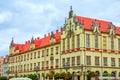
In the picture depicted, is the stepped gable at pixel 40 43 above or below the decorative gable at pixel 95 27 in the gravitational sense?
below

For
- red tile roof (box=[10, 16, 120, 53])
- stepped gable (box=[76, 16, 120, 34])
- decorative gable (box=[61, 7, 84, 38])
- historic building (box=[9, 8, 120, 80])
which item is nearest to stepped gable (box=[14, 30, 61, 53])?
red tile roof (box=[10, 16, 120, 53])

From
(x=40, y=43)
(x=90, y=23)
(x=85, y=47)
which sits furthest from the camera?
(x=40, y=43)

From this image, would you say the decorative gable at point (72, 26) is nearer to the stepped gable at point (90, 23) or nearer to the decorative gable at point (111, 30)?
the stepped gable at point (90, 23)

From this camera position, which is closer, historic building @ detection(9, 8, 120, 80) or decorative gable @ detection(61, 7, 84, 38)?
historic building @ detection(9, 8, 120, 80)

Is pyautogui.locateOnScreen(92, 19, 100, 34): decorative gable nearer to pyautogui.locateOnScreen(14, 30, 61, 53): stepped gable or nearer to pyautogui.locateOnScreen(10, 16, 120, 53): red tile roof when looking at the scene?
pyautogui.locateOnScreen(10, 16, 120, 53): red tile roof

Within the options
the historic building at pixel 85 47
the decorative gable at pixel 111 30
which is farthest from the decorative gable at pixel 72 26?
the decorative gable at pixel 111 30

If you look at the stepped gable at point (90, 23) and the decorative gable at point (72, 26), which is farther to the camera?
the stepped gable at point (90, 23)

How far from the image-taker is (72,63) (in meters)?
63.0

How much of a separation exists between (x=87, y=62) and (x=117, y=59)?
918 cm

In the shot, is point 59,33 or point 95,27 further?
point 59,33

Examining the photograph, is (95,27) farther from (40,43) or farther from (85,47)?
(40,43)

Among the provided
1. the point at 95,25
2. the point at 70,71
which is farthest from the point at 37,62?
the point at 95,25

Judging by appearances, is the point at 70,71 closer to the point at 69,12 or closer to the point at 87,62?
the point at 87,62

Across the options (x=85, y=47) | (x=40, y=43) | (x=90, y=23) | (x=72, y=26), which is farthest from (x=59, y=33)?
(x=85, y=47)
